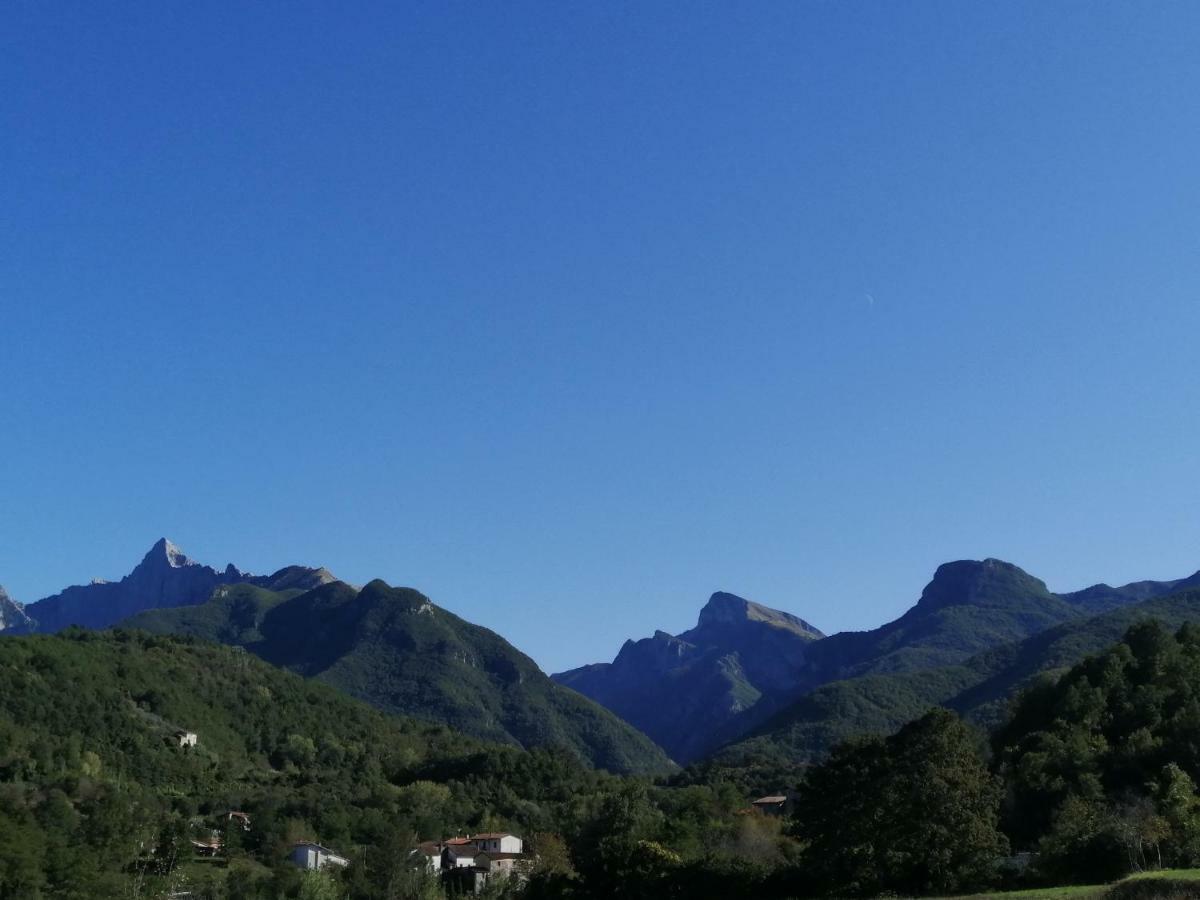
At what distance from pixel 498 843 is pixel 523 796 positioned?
40.0 metres

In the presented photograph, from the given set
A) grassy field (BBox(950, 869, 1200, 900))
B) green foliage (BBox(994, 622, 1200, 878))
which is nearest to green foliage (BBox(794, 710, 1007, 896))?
green foliage (BBox(994, 622, 1200, 878))

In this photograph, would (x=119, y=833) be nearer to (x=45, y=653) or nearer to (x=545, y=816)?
(x=545, y=816)

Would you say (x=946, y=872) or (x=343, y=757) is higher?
(x=343, y=757)

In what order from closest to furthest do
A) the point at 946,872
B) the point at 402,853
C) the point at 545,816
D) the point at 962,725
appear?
the point at 946,872, the point at 962,725, the point at 402,853, the point at 545,816

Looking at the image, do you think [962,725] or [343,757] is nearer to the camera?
[962,725]

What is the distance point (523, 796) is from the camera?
140375mm

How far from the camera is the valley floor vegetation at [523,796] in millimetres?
42625

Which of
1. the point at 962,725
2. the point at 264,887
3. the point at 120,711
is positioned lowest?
the point at 264,887

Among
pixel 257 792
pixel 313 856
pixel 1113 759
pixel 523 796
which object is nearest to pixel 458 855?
pixel 313 856

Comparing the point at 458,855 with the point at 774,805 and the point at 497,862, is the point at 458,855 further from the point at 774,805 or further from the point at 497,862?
the point at 774,805

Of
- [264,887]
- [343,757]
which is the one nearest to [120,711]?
[343,757]

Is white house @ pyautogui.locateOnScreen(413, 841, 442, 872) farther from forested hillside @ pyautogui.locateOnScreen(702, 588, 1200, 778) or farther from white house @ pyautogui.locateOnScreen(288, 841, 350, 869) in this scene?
forested hillside @ pyautogui.locateOnScreen(702, 588, 1200, 778)

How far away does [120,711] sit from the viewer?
146 meters

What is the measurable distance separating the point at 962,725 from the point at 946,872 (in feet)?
27.9
